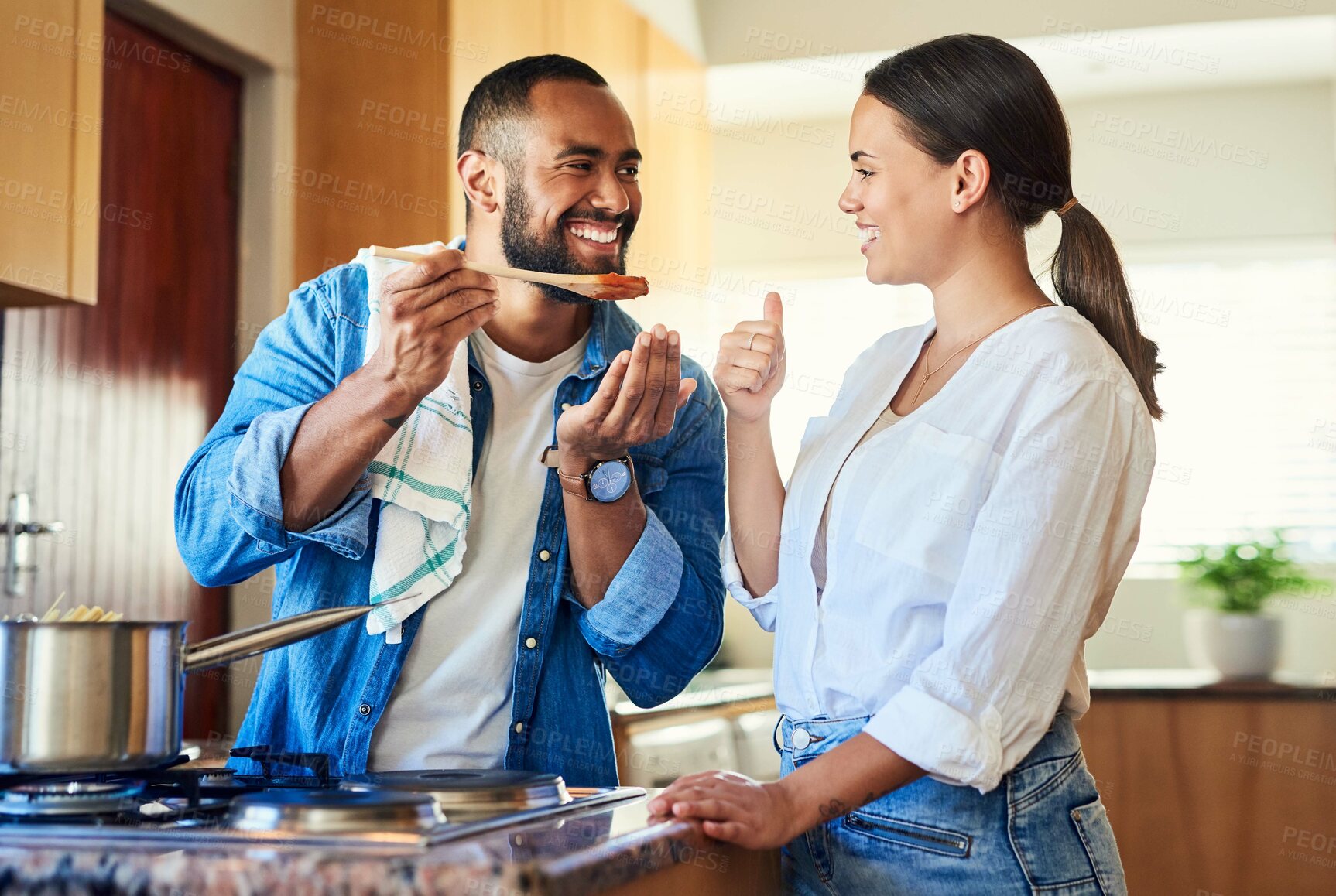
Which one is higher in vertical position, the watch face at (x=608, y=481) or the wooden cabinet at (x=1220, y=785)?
the watch face at (x=608, y=481)

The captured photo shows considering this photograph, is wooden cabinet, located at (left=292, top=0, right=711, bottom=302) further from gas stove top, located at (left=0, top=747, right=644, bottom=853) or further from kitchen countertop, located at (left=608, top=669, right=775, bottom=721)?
gas stove top, located at (left=0, top=747, right=644, bottom=853)

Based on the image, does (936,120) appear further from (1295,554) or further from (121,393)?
(1295,554)

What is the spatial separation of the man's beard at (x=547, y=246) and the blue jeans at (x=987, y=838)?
0.65 metres

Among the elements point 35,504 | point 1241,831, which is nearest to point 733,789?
point 35,504

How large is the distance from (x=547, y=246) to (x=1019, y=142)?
0.57m

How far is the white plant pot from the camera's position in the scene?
3289mm

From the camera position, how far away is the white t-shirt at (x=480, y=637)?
131 cm

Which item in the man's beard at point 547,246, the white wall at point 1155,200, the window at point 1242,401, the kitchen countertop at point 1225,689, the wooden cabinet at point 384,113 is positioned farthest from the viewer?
the white wall at point 1155,200

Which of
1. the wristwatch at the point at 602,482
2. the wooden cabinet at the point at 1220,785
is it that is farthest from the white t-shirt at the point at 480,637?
the wooden cabinet at the point at 1220,785

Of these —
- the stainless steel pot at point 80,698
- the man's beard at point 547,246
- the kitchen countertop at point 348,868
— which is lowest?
the kitchen countertop at point 348,868

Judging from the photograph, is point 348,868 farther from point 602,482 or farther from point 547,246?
point 547,246

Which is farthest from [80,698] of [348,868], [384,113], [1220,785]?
[1220,785]

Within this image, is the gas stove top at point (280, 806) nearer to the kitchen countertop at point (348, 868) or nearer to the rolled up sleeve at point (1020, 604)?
the kitchen countertop at point (348, 868)

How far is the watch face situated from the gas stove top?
0.37m
